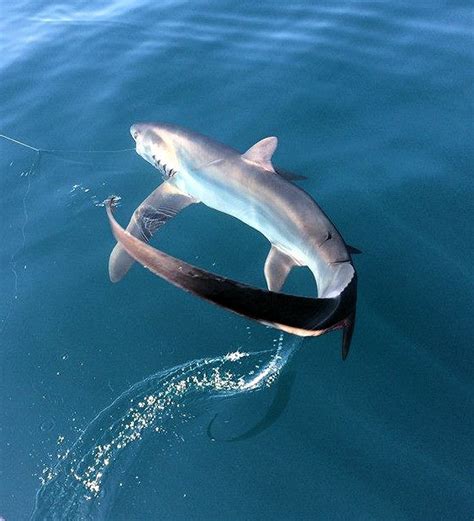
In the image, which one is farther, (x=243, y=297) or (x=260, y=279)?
(x=260, y=279)

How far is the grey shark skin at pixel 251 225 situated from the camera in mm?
2150

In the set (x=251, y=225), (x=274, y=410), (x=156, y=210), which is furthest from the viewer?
(x=156, y=210)

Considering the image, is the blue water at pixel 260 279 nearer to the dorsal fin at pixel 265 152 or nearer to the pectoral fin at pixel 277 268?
the pectoral fin at pixel 277 268

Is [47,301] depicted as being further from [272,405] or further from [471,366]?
[471,366]

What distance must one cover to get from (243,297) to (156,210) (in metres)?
4.03

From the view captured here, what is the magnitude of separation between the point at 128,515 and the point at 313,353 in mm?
2034

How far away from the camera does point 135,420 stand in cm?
432

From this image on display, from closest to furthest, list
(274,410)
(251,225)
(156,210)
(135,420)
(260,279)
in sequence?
(274,410), (135,420), (251,225), (260,279), (156,210)

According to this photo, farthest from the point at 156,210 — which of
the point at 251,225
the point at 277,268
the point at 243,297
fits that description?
the point at 243,297

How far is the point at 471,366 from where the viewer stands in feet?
13.9

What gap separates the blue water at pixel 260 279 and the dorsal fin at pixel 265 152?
1117mm

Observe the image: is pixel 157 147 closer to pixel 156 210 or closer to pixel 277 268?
pixel 156 210

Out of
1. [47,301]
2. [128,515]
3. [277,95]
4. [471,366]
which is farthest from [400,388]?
[277,95]

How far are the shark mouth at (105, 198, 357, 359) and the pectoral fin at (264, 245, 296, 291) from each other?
88.8 inches
